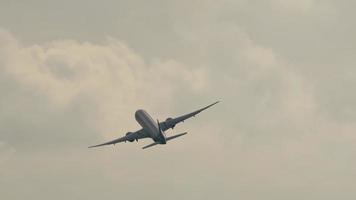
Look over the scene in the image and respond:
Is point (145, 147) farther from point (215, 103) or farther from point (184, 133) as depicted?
point (215, 103)

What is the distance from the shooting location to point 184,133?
179000 millimetres

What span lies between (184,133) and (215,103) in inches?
619

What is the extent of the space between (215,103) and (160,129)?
64.2 feet

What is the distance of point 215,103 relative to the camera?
189250 millimetres

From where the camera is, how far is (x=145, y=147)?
182750mm

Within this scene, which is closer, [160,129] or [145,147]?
[145,147]

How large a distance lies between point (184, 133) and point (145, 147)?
1194 centimetres

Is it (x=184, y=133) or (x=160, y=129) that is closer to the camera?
(x=184, y=133)

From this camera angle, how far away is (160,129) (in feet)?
649

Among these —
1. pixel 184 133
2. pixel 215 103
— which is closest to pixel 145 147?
pixel 184 133
